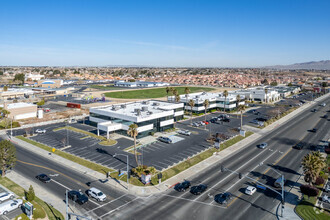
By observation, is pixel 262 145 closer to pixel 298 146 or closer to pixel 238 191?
pixel 298 146

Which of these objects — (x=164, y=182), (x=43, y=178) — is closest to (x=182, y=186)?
(x=164, y=182)

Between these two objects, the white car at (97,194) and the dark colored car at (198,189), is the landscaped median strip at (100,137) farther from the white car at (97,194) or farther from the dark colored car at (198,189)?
the dark colored car at (198,189)

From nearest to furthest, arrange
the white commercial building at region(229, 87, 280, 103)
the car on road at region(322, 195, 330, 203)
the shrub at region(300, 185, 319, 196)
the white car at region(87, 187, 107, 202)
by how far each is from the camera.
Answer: the car on road at region(322, 195, 330, 203) → the white car at region(87, 187, 107, 202) → the shrub at region(300, 185, 319, 196) → the white commercial building at region(229, 87, 280, 103)

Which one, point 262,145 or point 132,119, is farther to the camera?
point 132,119

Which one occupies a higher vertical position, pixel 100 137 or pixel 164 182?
pixel 100 137

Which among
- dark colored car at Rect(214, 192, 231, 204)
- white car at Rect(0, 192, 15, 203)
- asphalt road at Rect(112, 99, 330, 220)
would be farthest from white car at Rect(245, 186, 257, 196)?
white car at Rect(0, 192, 15, 203)

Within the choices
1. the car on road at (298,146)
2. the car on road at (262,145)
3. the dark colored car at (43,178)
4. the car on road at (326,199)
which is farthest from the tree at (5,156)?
the car on road at (298,146)

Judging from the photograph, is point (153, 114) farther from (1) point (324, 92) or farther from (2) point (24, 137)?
(1) point (324, 92)

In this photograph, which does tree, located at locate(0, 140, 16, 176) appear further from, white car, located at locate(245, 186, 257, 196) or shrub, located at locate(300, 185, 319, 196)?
shrub, located at locate(300, 185, 319, 196)
